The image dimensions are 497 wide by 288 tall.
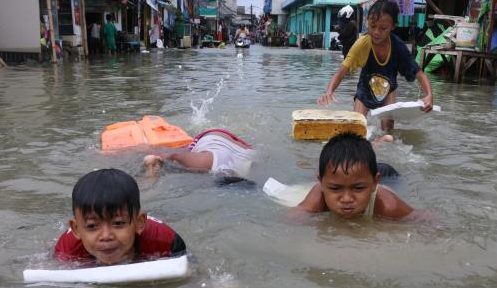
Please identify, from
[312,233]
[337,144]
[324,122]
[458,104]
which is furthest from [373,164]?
[458,104]

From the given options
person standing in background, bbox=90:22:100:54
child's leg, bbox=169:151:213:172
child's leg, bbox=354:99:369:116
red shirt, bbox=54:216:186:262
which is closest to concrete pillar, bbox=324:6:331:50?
person standing in background, bbox=90:22:100:54

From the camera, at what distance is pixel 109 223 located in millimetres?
2223

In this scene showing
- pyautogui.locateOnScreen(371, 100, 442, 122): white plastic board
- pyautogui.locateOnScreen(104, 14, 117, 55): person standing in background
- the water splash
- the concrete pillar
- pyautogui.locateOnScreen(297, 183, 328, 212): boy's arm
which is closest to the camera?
pyautogui.locateOnScreen(297, 183, 328, 212): boy's arm

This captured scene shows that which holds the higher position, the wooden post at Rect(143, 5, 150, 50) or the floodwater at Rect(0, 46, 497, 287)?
the wooden post at Rect(143, 5, 150, 50)

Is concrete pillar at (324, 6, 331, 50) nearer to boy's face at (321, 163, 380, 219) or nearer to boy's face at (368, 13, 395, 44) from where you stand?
boy's face at (368, 13, 395, 44)

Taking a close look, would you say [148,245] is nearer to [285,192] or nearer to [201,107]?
[285,192]

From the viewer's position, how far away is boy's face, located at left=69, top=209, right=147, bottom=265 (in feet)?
7.27

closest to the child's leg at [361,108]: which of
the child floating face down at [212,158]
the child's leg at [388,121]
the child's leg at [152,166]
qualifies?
the child's leg at [388,121]

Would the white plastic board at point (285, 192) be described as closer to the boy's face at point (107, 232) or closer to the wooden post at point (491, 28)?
the boy's face at point (107, 232)

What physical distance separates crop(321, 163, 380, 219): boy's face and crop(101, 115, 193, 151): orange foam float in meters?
2.05

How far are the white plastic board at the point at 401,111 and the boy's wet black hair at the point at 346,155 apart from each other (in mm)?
2177

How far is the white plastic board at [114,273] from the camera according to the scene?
2268 mm

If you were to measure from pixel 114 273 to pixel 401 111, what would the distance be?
3559 mm

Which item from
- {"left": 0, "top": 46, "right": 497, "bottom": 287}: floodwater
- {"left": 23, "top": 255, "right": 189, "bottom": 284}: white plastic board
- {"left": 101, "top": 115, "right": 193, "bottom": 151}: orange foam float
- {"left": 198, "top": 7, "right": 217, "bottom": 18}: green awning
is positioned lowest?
{"left": 0, "top": 46, "right": 497, "bottom": 287}: floodwater
